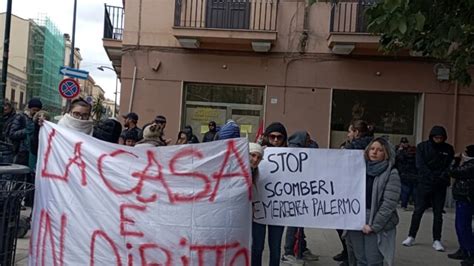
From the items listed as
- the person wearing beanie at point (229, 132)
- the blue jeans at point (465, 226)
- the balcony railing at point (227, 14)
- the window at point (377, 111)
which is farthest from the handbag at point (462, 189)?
the balcony railing at point (227, 14)

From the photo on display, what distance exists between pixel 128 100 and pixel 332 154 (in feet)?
31.1

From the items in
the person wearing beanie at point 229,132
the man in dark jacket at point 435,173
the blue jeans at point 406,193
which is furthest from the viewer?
the blue jeans at point 406,193

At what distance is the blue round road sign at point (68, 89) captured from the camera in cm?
1549

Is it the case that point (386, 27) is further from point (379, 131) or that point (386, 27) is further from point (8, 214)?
point (379, 131)

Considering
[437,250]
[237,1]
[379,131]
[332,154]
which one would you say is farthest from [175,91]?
[332,154]

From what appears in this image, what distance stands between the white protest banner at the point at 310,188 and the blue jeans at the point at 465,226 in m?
2.55

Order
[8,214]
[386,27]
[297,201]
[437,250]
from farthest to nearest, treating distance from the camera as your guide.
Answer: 1. [437,250]
2. [297,201]
3. [386,27]
4. [8,214]

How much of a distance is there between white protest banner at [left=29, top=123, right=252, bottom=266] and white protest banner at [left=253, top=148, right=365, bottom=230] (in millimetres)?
902

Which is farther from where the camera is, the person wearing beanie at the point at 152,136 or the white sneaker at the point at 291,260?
the white sneaker at the point at 291,260

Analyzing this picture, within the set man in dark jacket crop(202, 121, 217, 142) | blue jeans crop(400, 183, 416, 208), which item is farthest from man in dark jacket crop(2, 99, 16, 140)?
blue jeans crop(400, 183, 416, 208)

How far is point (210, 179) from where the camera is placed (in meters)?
4.23

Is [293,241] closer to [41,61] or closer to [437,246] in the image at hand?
[437,246]

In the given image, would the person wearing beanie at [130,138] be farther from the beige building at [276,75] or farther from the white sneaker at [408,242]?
the beige building at [276,75]

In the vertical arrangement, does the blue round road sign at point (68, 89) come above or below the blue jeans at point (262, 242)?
above
